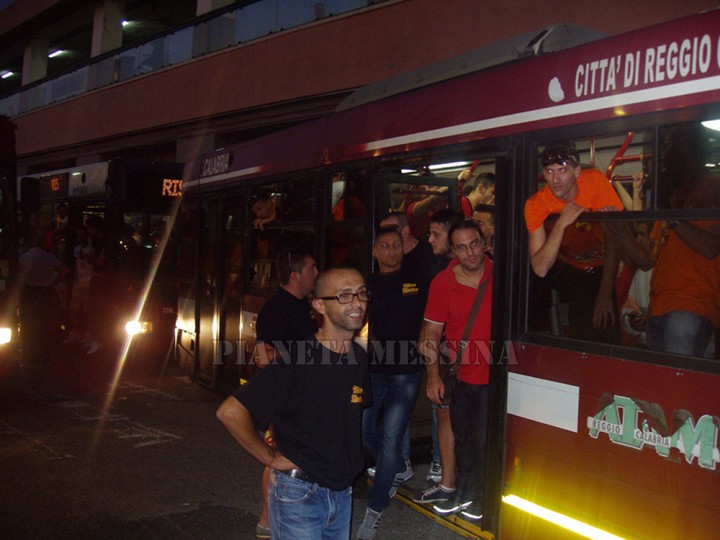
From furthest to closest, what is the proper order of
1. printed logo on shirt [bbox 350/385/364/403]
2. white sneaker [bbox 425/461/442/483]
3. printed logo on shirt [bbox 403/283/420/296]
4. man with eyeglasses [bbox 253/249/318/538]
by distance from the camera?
white sneaker [bbox 425/461/442/483]
printed logo on shirt [bbox 403/283/420/296]
man with eyeglasses [bbox 253/249/318/538]
printed logo on shirt [bbox 350/385/364/403]

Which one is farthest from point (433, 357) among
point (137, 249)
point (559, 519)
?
point (137, 249)

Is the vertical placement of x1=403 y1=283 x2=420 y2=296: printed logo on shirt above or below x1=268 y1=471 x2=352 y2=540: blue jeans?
above

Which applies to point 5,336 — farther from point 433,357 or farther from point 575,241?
point 575,241

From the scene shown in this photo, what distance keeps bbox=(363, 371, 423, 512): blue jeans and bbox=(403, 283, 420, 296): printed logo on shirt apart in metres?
0.57

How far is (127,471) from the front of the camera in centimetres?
606

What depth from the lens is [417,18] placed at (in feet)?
39.3

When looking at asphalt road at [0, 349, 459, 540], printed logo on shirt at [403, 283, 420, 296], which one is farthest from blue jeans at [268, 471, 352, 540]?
printed logo on shirt at [403, 283, 420, 296]

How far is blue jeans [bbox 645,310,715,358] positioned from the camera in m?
3.26

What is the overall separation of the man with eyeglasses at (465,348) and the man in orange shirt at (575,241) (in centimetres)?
80

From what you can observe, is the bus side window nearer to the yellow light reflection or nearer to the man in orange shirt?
the man in orange shirt

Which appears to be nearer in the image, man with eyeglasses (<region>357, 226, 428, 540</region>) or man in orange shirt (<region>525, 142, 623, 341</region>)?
man in orange shirt (<region>525, 142, 623, 341</region>)

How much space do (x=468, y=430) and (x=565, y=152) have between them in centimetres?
200

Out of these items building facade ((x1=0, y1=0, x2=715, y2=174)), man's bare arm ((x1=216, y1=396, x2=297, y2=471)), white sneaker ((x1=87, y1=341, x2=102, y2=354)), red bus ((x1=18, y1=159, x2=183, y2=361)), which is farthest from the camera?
white sneaker ((x1=87, y1=341, x2=102, y2=354))

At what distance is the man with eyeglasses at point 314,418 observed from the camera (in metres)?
2.82
